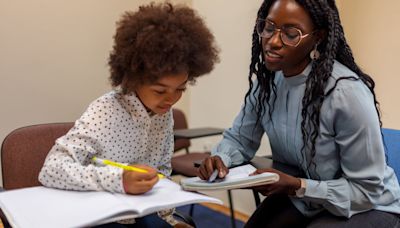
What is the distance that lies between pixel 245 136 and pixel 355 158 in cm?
45

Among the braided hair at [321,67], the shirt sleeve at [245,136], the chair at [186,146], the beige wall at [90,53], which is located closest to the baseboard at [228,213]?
the beige wall at [90,53]

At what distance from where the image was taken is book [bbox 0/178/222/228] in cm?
80

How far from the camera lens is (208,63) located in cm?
110

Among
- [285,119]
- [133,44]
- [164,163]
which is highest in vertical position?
[133,44]

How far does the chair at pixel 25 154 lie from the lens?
4.23 feet

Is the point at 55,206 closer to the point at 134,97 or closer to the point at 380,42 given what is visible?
the point at 134,97

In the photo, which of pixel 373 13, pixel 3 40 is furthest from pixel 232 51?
pixel 3 40

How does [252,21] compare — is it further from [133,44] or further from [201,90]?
[133,44]

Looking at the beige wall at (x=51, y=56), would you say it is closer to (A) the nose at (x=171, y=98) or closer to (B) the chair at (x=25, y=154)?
(B) the chair at (x=25, y=154)

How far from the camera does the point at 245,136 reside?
58.2 inches

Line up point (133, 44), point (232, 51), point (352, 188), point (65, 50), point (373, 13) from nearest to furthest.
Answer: point (133, 44)
point (352, 188)
point (373, 13)
point (65, 50)
point (232, 51)

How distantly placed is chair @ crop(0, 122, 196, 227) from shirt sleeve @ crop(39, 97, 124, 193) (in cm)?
35

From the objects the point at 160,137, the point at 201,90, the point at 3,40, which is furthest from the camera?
the point at 201,90

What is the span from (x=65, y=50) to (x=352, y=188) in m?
1.94
